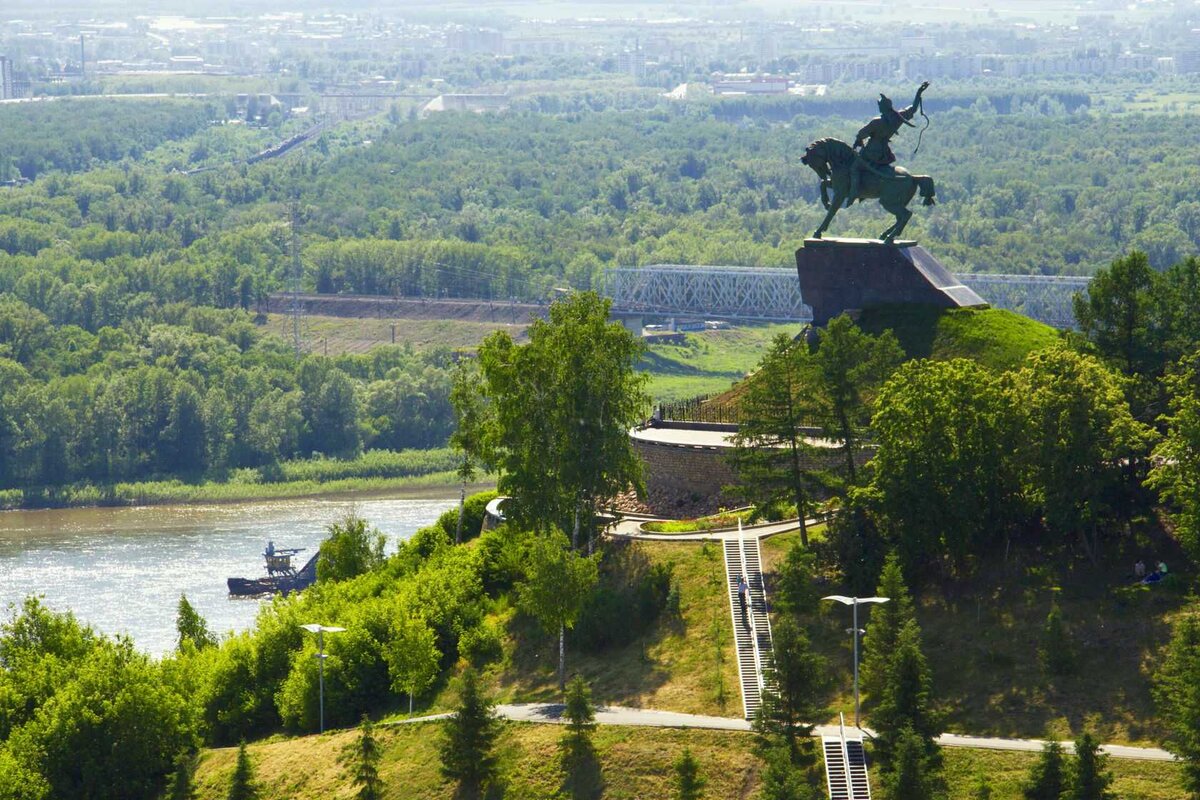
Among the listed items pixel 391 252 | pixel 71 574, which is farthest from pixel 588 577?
pixel 391 252

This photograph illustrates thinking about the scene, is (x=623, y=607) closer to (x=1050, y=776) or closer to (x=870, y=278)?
(x=1050, y=776)

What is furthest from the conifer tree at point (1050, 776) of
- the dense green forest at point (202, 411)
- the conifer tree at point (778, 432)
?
the dense green forest at point (202, 411)

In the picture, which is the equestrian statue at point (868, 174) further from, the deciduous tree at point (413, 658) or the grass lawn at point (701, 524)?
the deciduous tree at point (413, 658)

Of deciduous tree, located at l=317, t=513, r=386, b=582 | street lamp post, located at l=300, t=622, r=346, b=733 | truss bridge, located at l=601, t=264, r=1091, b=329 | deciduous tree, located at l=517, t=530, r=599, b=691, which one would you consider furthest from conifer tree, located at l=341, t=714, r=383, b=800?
truss bridge, located at l=601, t=264, r=1091, b=329

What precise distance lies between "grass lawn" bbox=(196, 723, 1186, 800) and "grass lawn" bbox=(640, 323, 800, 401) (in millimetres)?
81350

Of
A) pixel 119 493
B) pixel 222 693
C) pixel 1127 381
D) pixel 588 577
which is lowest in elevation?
pixel 119 493

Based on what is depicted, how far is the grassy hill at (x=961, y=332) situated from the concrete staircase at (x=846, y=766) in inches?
661

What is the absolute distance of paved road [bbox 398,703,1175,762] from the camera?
53.8m

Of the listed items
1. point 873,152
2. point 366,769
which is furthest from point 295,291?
point 366,769

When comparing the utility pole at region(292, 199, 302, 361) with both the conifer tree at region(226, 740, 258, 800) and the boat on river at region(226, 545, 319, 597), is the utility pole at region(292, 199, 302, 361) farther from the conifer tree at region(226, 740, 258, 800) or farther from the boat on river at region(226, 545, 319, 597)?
the conifer tree at region(226, 740, 258, 800)

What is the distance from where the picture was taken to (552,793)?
56.9 meters

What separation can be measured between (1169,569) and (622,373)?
50.2 ft

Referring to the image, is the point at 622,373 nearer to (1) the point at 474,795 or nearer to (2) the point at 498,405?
(2) the point at 498,405

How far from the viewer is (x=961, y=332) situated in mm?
72375
